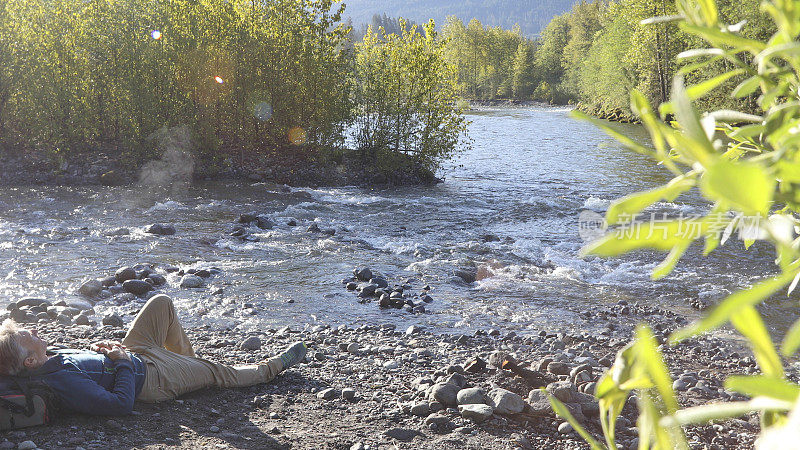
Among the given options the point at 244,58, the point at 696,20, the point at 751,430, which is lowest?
the point at 751,430

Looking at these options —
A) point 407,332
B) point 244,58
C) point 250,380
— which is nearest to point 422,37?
point 244,58

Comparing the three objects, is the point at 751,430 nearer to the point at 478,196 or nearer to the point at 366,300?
the point at 366,300

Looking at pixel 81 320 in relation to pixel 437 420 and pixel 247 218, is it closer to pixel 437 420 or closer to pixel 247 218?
pixel 437 420

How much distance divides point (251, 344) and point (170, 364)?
1.34 m

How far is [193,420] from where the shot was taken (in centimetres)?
468

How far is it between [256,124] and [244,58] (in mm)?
1856

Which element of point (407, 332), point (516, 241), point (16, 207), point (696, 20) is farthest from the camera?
point (16, 207)

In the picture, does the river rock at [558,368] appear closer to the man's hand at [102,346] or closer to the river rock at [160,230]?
the man's hand at [102,346]

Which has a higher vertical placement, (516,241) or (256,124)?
(256,124)

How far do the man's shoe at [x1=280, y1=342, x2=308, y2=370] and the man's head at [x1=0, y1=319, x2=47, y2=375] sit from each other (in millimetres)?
1978

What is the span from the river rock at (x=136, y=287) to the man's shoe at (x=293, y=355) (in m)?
3.18

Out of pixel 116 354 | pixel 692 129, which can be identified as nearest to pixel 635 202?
pixel 692 129

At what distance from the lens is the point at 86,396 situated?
14.2 ft

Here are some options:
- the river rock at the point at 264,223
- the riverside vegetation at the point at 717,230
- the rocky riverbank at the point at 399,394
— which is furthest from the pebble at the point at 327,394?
the river rock at the point at 264,223
